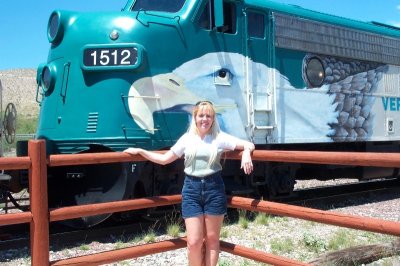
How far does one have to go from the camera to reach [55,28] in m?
7.73

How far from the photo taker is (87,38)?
7281mm

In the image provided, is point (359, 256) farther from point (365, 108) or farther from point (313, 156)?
point (365, 108)

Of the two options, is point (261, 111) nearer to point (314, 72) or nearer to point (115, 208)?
point (314, 72)

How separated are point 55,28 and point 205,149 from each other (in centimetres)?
466

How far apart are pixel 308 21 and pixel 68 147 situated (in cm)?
490

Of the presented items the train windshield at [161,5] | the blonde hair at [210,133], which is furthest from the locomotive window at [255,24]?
the blonde hair at [210,133]

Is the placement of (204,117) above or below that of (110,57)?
below

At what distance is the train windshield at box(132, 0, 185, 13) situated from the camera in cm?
783

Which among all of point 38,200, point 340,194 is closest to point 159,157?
point 38,200

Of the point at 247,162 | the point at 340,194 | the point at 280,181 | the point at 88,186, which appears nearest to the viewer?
the point at 247,162

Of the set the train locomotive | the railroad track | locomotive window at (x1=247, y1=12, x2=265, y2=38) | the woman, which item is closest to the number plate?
the train locomotive

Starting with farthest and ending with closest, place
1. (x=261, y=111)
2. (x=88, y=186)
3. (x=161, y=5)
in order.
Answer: (x=261, y=111), (x=161, y=5), (x=88, y=186)

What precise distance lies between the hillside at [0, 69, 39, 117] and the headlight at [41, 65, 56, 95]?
176 feet

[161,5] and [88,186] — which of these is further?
[161,5]
